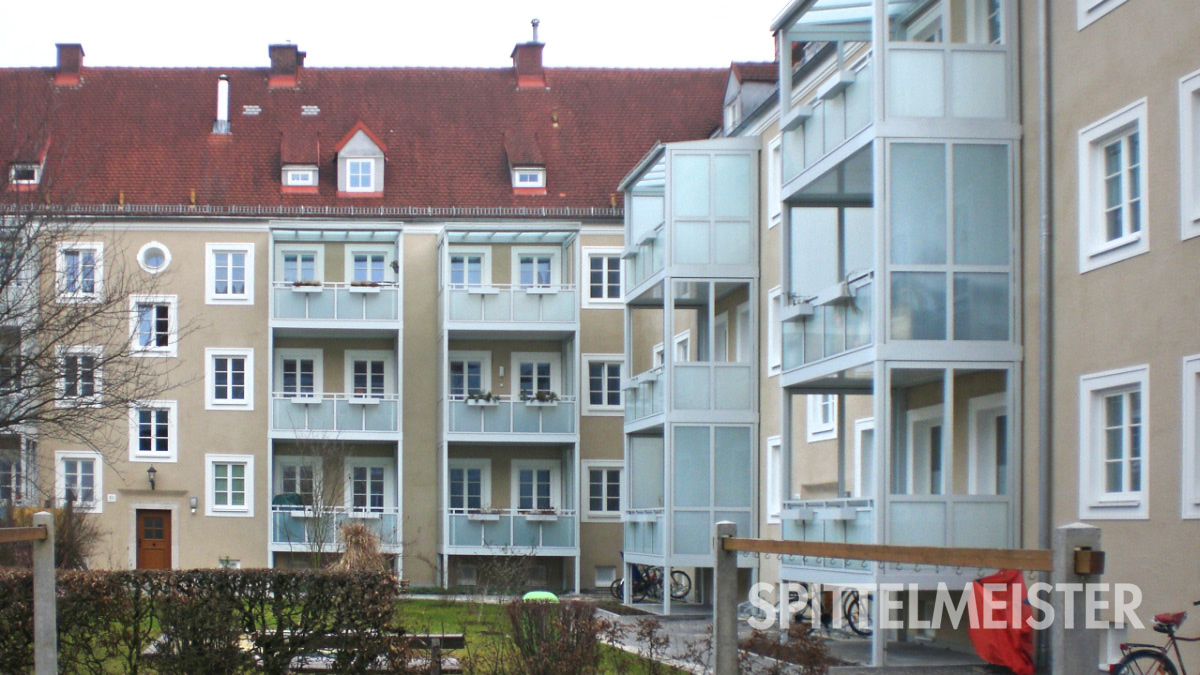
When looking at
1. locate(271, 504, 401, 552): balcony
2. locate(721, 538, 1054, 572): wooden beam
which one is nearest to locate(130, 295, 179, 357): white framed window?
locate(271, 504, 401, 552): balcony

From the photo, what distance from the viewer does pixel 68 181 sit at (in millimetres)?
40750

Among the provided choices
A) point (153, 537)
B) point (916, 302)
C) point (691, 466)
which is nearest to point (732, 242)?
point (691, 466)

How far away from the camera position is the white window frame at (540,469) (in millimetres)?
40562

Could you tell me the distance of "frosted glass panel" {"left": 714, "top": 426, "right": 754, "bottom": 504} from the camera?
93.0 feet

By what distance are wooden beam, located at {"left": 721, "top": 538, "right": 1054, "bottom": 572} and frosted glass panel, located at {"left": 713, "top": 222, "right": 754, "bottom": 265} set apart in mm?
20124

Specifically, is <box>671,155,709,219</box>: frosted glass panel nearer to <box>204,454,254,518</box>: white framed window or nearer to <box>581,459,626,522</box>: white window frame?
<box>581,459,626,522</box>: white window frame

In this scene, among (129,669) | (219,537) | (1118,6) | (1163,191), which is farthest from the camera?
(219,537)

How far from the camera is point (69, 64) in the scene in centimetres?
4503

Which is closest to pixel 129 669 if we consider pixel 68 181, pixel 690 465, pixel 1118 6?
pixel 1118 6

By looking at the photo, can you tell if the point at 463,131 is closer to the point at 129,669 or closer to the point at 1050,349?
the point at 1050,349

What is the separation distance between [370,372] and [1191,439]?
29121 mm

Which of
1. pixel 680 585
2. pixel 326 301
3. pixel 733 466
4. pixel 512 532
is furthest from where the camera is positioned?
pixel 326 301

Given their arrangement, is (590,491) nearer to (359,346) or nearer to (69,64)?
(359,346)

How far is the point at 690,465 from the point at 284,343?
53.4 ft
